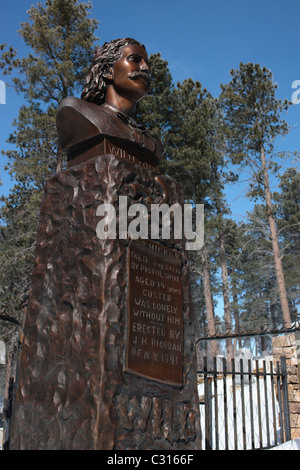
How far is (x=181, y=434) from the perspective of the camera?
323 centimetres

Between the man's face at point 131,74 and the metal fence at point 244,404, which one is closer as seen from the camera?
the man's face at point 131,74

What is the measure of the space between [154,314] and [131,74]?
2205 mm

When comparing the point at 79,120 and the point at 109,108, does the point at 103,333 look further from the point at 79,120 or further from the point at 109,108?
the point at 109,108

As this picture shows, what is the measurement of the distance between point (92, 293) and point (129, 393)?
2.40ft

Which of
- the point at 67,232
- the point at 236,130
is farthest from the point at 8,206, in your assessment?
the point at 67,232

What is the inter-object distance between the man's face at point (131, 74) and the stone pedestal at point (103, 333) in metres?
0.68

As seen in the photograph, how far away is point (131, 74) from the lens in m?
3.97

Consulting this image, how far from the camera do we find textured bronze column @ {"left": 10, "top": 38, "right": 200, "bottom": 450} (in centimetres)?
287

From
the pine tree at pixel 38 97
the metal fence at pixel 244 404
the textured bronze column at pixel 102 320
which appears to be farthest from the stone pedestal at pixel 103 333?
the pine tree at pixel 38 97

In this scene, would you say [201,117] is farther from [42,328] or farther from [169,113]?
[42,328]

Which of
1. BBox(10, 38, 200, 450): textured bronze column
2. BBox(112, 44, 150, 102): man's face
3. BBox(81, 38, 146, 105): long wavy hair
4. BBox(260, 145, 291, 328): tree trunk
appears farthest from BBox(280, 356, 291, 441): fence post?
BBox(260, 145, 291, 328): tree trunk

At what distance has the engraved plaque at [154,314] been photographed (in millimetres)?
3111

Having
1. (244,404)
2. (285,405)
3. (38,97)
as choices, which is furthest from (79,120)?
(38,97)

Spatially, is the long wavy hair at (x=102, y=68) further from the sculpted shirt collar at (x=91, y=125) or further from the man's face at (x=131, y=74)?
the sculpted shirt collar at (x=91, y=125)
